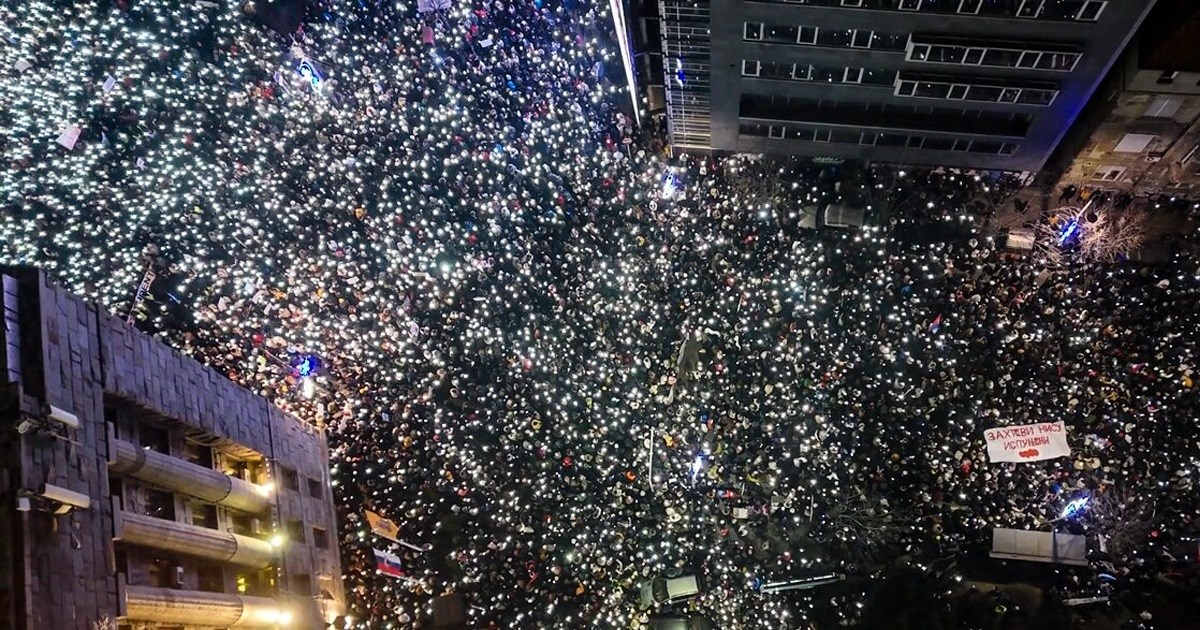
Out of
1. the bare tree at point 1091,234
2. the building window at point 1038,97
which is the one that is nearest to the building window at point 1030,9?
the building window at point 1038,97

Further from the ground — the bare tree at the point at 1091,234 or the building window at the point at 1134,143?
the building window at the point at 1134,143

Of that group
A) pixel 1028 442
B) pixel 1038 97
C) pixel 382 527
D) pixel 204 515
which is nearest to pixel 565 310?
pixel 382 527

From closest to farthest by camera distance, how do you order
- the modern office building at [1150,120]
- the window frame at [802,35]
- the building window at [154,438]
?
the building window at [154,438] → the modern office building at [1150,120] → the window frame at [802,35]

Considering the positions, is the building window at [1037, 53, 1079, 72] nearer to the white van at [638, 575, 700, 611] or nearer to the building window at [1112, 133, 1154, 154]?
the building window at [1112, 133, 1154, 154]

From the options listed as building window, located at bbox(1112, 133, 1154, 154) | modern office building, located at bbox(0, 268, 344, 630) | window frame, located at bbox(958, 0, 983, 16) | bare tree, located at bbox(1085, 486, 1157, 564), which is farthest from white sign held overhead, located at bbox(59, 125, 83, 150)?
bare tree, located at bbox(1085, 486, 1157, 564)

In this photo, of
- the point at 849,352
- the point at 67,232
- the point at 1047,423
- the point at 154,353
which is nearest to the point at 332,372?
the point at 154,353

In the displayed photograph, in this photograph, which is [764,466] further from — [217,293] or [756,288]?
[217,293]

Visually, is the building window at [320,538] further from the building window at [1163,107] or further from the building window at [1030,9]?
the building window at [1163,107]
